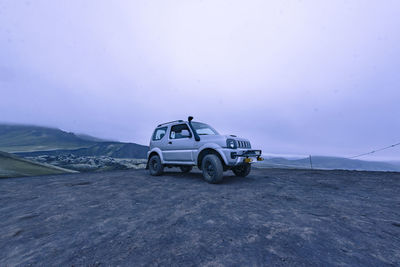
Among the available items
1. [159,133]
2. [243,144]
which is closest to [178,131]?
[159,133]

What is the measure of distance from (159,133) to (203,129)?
1.99 meters

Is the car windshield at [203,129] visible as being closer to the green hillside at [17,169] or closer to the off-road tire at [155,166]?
the off-road tire at [155,166]

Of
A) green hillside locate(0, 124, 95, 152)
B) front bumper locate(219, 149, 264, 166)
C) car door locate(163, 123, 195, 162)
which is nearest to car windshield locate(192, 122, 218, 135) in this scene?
car door locate(163, 123, 195, 162)

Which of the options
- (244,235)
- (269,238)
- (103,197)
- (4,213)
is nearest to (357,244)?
(269,238)

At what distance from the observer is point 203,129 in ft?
18.2

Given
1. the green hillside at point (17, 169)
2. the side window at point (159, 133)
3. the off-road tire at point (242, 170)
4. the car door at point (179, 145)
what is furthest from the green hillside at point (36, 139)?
the off-road tire at point (242, 170)

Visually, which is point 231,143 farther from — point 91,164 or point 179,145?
point 91,164

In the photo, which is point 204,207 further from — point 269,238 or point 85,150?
point 85,150

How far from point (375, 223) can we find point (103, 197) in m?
4.38

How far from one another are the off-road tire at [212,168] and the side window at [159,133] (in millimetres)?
2290

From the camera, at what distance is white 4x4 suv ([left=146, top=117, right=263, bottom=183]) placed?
4.39 meters

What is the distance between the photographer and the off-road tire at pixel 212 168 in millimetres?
4297

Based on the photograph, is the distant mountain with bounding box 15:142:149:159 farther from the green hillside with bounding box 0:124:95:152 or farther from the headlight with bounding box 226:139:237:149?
the headlight with bounding box 226:139:237:149

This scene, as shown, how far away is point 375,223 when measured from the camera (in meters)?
1.98
